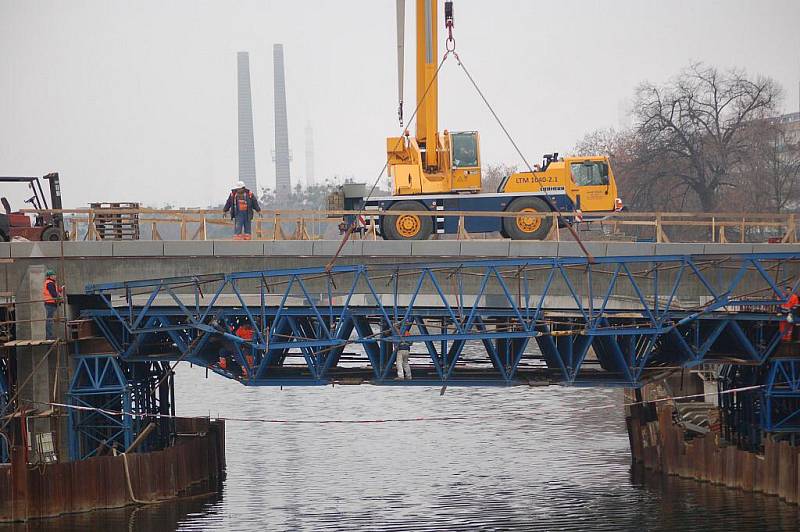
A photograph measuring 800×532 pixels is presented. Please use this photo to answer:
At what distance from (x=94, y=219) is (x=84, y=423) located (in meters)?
6.81

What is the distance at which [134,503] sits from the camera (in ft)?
129

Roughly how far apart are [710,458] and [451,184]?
519 inches

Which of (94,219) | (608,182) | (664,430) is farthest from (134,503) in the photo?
(608,182)

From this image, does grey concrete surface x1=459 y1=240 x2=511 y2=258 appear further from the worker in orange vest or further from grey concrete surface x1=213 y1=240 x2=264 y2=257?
the worker in orange vest

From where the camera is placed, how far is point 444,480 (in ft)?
149

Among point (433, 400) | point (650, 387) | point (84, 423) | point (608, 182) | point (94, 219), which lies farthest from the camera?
point (433, 400)

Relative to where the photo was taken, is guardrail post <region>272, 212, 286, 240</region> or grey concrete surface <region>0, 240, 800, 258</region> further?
guardrail post <region>272, 212, 286, 240</region>

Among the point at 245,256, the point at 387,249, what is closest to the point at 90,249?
the point at 245,256

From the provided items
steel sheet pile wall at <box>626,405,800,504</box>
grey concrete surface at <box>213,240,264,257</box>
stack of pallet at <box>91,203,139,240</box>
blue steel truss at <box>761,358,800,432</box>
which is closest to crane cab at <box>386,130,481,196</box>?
grey concrete surface at <box>213,240,264,257</box>

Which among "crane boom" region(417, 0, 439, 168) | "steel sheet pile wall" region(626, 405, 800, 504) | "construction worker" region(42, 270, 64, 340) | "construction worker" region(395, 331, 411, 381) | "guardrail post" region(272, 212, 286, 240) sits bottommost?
"steel sheet pile wall" region(626, 405, 800, 504)

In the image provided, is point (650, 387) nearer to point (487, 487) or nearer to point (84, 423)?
point (487, 487)

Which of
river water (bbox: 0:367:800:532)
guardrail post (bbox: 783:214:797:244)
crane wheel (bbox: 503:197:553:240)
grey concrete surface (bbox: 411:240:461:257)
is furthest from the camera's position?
crane wheel (bbox: 503:197:553:240)

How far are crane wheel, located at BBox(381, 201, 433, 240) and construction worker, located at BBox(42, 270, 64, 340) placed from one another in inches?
442

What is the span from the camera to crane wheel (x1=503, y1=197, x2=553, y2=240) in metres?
45.5
